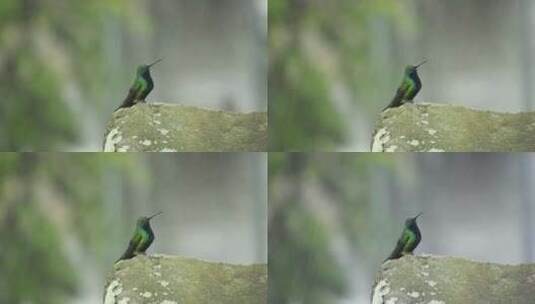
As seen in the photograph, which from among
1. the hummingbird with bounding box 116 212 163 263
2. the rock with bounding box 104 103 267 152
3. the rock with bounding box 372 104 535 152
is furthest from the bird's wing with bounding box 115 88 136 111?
the rock with bounding box 372 104 535 152

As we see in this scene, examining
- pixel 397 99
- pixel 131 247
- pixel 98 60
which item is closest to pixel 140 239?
pixel 131 247

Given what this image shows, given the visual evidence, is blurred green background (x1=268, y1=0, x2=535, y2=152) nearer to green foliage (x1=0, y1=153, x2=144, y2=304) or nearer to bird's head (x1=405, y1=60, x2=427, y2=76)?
bird's head (x1=405, y1=60, x2=427, y2=76)

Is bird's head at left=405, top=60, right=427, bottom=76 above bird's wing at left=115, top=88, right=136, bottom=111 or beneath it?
above

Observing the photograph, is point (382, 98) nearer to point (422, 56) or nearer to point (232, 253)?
point (422, 56)

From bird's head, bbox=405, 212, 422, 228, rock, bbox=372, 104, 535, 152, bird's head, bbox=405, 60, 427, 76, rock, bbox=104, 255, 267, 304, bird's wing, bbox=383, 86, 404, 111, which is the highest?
bird's head, bbox=405, 60, 427, 76

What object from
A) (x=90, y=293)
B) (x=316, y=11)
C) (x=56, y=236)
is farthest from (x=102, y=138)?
(x=316, y=11)

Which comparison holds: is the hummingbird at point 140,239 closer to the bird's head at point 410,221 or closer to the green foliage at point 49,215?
the green foliage at point 49,215

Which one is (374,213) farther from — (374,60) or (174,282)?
(174,282)
